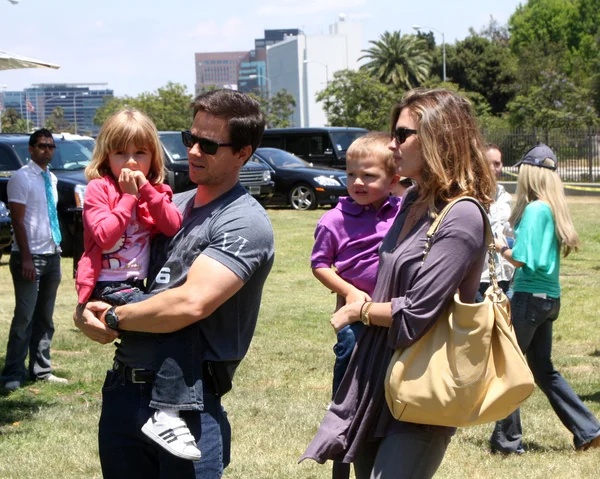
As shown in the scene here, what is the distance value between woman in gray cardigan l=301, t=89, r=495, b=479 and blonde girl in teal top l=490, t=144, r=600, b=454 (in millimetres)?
2601

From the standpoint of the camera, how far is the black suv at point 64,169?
14826 mm

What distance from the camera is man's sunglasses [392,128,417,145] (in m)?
3.13

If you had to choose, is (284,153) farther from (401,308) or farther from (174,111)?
(174,111)

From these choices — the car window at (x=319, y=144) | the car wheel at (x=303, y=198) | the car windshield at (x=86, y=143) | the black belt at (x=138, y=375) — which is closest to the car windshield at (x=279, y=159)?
the car wheel at (x=303, y=198)

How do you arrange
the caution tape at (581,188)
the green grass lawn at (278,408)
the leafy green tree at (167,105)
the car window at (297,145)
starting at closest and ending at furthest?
the green grass lawn at (278,408), the car window at (297,145), the caution tape at (581,188), the leafy green tree at (167,105)

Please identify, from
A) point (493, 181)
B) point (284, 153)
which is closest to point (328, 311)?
point (493, 181)

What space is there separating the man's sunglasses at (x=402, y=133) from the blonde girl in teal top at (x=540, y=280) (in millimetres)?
2674

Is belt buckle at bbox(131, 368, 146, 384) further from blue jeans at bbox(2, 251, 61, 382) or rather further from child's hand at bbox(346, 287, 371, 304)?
blue jeans at bbox(2, 251, 61, 382)

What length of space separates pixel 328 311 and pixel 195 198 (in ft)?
26.7

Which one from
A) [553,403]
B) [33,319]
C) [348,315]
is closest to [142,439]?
[348,315]

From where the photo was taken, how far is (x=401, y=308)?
2.99 meters

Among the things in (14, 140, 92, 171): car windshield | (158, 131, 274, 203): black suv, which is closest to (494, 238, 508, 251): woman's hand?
(14, 140, 92, 171): car windshield

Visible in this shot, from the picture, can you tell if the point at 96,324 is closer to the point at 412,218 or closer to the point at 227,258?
the point at 227,258

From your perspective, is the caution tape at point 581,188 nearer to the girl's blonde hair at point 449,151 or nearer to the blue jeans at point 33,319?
the blue jeans at point 33,319
